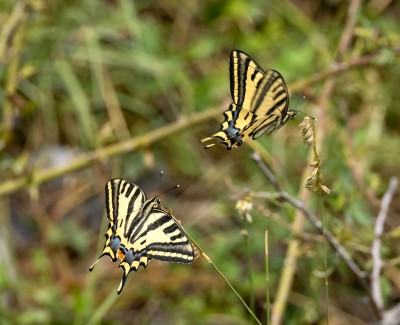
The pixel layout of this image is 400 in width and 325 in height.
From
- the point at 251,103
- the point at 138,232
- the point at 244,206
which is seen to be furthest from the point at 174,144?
the point at 251,103

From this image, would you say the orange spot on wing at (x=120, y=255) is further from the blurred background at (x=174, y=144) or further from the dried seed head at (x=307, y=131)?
the blurred background at (x=174, y=144)

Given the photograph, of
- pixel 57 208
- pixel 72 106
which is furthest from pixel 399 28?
pixel 57 208

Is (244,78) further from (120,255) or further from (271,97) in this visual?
(120,255)

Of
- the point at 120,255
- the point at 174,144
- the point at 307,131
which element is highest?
the point at 307,131

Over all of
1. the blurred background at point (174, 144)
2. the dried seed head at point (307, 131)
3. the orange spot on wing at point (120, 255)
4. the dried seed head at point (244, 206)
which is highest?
the dried seed head at point (307, 131)

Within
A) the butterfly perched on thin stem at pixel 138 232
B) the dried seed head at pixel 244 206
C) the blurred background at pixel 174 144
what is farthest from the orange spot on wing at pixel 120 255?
the blurred background at pixel 174 144

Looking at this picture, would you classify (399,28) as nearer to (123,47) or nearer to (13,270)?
Result: (123,47)

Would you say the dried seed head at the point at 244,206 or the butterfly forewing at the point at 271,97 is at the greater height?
the butterfly forewing at the point at 271,97
